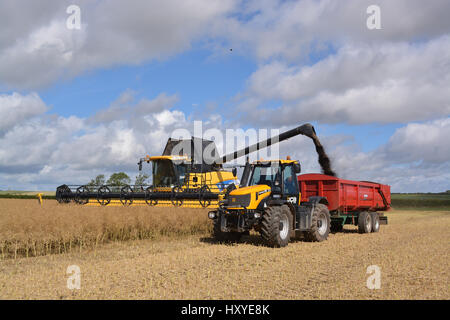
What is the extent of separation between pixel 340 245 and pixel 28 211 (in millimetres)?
8171

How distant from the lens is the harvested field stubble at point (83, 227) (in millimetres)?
9734

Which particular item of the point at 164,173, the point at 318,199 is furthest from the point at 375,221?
the point at 164,173

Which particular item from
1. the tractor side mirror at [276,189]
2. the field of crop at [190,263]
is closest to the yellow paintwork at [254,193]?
the tractor side mirror at [276,189]

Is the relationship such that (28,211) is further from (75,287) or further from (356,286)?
(356,286)

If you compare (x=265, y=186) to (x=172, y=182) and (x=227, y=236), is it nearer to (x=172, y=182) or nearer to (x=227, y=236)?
(x=227, y=236)

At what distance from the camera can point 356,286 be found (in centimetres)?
610

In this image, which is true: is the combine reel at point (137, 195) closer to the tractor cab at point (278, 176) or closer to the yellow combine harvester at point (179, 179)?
the yellow combine harvester at point (179, 179)

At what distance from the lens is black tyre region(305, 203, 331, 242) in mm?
11469

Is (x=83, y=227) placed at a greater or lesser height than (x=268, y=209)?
lesser

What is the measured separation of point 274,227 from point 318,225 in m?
2.45

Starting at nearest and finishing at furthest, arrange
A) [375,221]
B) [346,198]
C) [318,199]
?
1. [318,199]
2. [346,198]
3. [375,221]

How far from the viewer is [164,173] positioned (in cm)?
1714

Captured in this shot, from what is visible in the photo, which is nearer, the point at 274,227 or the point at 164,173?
the point at 274,227

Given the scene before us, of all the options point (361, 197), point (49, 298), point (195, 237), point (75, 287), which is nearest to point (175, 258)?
point (75, 287)
